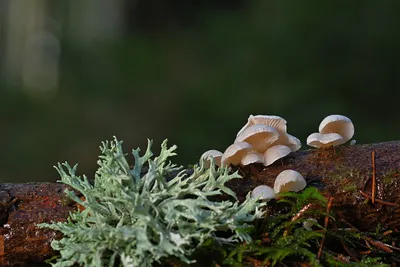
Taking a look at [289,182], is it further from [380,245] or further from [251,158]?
[380,245]

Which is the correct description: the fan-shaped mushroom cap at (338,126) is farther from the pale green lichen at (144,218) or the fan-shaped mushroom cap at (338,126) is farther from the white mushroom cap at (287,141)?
the pale green lichen at (144,218)

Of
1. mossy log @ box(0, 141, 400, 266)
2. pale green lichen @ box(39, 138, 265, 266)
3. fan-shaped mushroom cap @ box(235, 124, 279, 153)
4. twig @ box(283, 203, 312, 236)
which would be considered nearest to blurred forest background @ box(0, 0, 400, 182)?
mossy log @ box(0, 141, 400, 266)

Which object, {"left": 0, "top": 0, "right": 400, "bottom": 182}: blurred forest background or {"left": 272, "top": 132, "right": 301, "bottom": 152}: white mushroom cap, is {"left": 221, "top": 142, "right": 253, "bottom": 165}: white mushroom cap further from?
{"left": 0, "top": 0, "right": 400, "bottom": 182}: blurred forest background

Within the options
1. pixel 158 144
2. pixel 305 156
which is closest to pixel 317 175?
pixel 305 156

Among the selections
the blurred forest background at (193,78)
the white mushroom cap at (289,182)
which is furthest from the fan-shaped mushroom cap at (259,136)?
the blurred forest background at (193,78)

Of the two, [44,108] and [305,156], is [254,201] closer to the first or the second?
[305,156]
